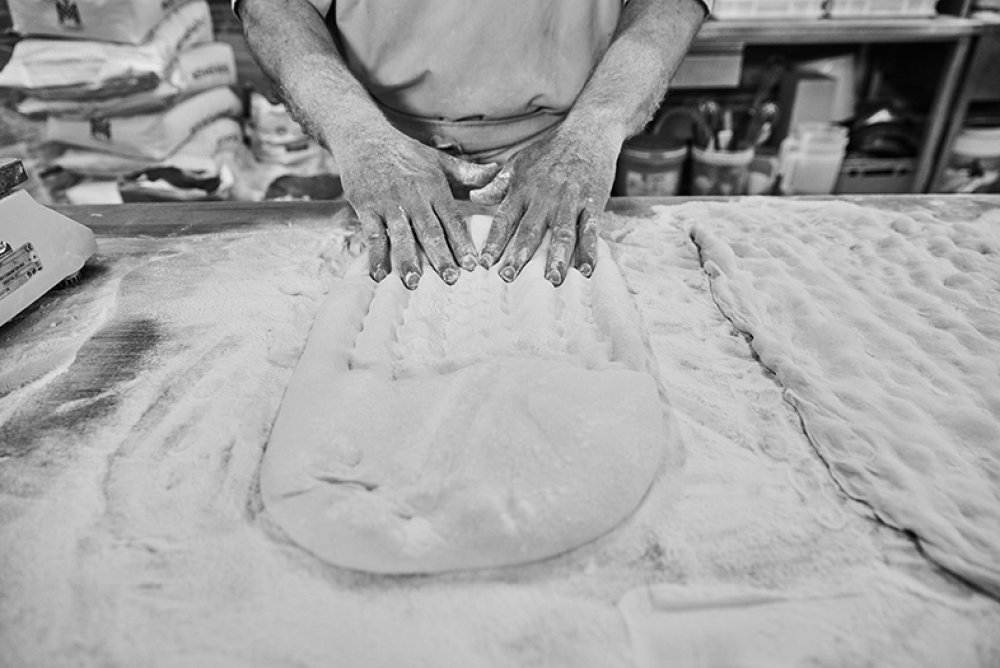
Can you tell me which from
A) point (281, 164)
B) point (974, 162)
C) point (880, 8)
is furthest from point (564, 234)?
point (974, 162)

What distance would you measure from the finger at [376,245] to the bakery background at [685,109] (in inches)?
64.3

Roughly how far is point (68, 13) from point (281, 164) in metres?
1.02

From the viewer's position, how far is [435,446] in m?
0.96

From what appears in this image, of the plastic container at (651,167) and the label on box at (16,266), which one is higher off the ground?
the label on box at (16,266)

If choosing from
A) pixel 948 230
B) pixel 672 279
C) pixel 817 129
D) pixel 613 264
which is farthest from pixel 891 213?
pixel 817 129

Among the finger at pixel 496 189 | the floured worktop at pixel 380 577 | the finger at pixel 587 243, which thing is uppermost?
the finger at pixel 496 189

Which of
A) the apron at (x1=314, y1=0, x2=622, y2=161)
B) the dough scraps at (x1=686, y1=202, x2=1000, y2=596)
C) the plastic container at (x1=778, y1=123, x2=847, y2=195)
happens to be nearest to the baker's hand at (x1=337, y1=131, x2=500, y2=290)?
the apron at (x1=314, y1=0, x2=622, y2=161)

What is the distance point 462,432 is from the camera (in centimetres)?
98

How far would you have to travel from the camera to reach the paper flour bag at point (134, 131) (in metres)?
2.84

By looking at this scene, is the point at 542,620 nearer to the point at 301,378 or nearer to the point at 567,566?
the point at 567,566

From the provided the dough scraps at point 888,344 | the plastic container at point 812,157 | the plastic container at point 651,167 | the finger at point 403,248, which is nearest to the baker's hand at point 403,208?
the finger at point 403,248

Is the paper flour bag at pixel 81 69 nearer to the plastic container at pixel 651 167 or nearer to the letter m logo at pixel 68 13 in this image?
the letter m logo at pixel 68 13

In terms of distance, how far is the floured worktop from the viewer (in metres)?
0.73

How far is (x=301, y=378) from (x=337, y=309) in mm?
211
